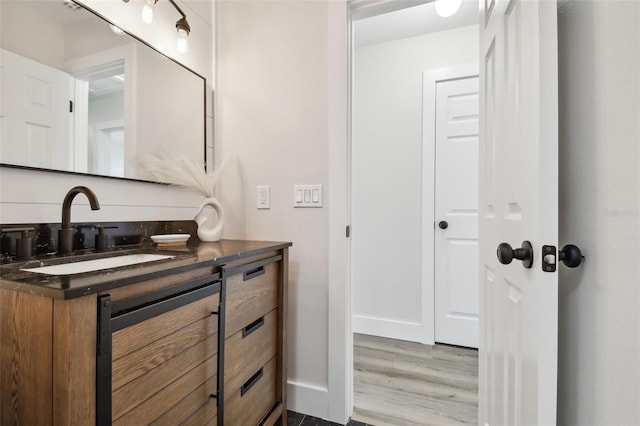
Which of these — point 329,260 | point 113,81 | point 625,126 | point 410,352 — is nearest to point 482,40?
point 625,126

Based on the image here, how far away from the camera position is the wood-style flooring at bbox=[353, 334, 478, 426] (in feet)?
5.06

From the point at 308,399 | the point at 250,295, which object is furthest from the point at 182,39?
the point at 308,399

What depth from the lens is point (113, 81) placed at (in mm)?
1235

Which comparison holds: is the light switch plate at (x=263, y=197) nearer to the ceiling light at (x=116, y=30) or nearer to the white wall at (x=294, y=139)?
the white wall at (x=294, y=139)

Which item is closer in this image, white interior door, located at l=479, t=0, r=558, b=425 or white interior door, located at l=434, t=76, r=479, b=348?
white interior door, located at l=479, t=0, r=558, b=425

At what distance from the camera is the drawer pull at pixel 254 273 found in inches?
45.2

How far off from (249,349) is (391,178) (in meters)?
1.86

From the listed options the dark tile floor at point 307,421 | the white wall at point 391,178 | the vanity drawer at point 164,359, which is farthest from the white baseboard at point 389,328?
the vanity drawer at point 164,359

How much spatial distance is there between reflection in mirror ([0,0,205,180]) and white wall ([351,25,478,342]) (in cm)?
163

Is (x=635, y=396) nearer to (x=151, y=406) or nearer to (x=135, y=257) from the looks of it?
(x=151, y=406)

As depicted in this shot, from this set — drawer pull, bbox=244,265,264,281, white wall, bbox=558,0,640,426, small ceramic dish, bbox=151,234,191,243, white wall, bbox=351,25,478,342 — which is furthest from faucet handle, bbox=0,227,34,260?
white wall, bbox=351,25,478,342

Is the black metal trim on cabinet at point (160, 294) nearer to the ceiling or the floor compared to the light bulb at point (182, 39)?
nearer to the floor

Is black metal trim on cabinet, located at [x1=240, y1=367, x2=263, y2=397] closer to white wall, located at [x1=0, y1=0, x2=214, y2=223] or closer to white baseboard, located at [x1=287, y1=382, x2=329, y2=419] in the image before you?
white baseboard, located at [x1=287, y1=382, x2=329, y2=419]

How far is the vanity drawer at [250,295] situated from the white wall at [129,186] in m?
0.61
